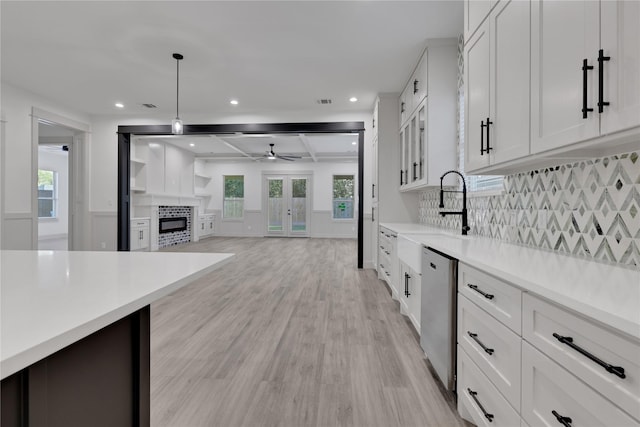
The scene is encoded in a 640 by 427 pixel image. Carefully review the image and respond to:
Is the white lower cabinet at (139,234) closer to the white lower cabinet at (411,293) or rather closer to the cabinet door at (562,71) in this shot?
the white lower cabinet at (411,293)

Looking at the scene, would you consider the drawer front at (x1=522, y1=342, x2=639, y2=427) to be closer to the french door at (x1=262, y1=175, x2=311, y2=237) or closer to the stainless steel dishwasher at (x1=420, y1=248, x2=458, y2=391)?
the stainless steel dishwasher at (x1=420, y1=248, x2=458, y2=391)

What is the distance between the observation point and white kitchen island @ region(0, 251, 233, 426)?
59cm

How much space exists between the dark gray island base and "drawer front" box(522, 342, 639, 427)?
132 centimetres

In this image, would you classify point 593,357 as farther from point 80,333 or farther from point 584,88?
point 80,333

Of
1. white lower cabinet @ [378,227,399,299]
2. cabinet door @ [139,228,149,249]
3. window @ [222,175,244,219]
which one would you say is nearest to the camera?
white lower cabinet @ [378,227,399,299]

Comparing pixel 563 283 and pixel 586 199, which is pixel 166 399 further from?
pixel 586 199

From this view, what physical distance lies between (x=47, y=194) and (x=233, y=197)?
19.0ft

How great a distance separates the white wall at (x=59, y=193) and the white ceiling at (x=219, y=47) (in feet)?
21.1

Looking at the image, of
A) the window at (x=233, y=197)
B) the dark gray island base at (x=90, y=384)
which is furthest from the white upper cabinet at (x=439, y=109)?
the window at (x=233, y=197)

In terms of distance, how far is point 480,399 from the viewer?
4.67 ft

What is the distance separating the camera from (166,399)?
1767 millimetres

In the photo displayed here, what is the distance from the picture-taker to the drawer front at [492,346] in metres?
1.16

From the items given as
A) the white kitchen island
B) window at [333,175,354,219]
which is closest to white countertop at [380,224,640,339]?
the white kitchen island

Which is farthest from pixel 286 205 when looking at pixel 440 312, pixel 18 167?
pixel 440 312
